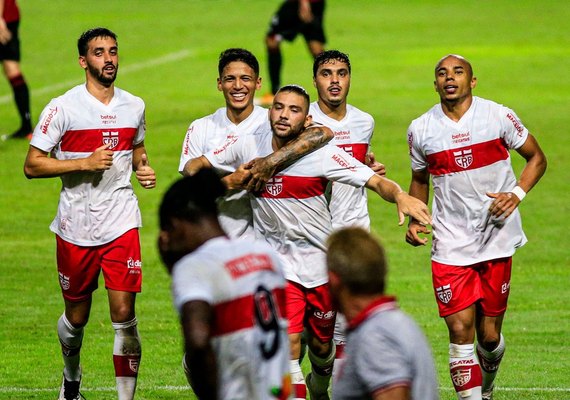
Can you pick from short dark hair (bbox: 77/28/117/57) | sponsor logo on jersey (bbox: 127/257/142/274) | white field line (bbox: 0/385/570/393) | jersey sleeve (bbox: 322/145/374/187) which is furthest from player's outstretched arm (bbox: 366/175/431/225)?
white field line (bbox: 0/385/570/393)

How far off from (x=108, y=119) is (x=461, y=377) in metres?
3.30

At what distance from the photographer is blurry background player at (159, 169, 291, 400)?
598 centimetres

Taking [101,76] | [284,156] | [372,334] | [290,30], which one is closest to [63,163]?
[101,76]

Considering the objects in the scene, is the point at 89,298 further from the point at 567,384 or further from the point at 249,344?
the point at 249,344

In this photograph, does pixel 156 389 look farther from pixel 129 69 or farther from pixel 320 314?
pixel 129 69

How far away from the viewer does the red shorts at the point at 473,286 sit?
10141mm

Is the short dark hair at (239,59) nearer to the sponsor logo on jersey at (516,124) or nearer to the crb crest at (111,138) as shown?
the crb crest at (111,138)

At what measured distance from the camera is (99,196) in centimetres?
1049

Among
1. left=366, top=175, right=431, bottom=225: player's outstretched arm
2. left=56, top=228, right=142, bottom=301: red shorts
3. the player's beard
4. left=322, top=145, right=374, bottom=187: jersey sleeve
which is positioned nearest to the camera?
left=366, top=175, right=431, bottom=225: player's outstretched arm

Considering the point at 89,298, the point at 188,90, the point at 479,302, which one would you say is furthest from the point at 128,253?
the point at 188,90

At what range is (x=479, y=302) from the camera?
10.4m

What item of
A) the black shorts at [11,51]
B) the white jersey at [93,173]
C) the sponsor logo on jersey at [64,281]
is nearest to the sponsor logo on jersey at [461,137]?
the white jersey at [93,173]

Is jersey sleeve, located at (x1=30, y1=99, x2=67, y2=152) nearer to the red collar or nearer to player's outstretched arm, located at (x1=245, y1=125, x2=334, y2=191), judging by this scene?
player's outstretched arm, located at (x1=245, y1=125, x2=334, y2=191)

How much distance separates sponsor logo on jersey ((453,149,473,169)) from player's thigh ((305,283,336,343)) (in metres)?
1.41
